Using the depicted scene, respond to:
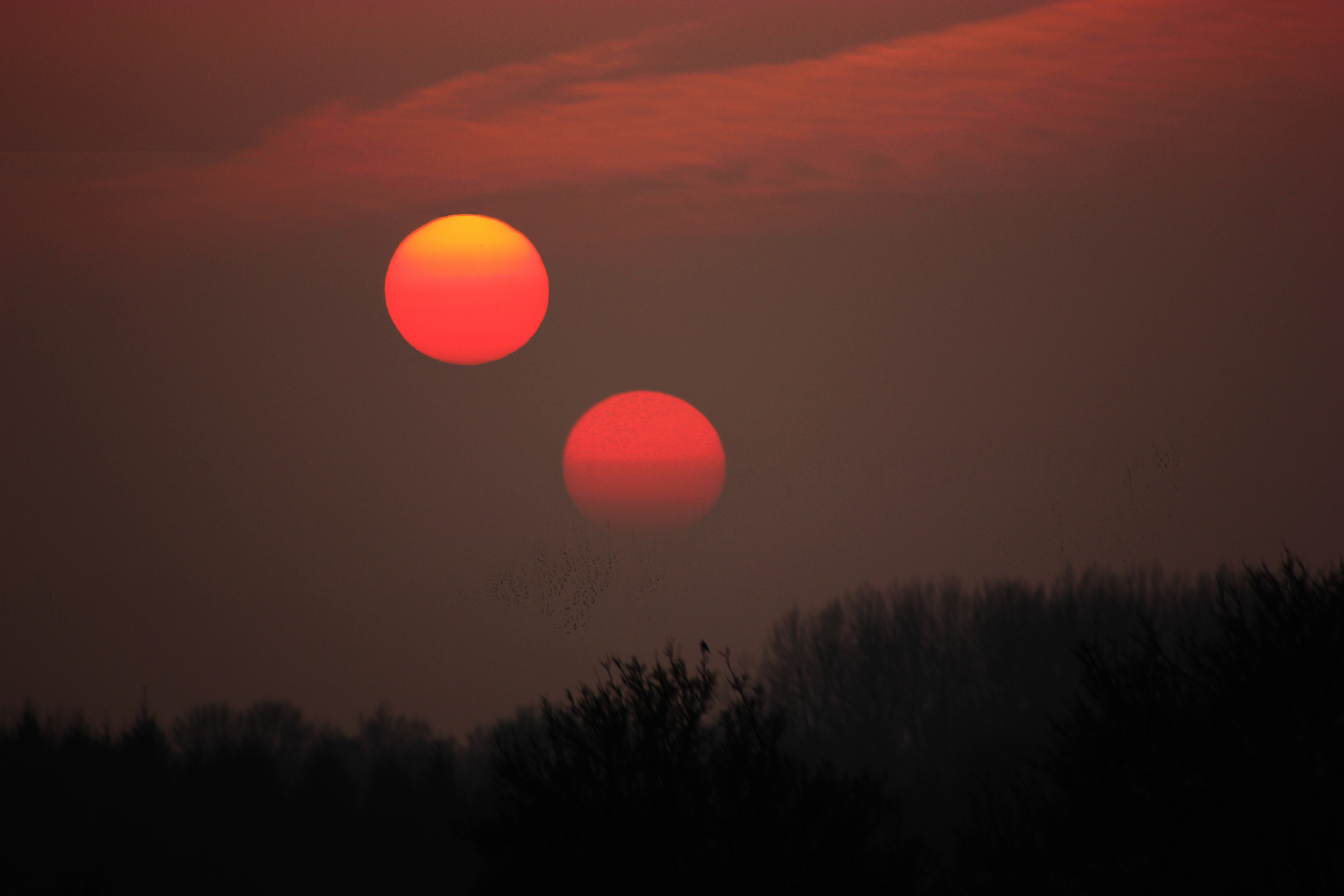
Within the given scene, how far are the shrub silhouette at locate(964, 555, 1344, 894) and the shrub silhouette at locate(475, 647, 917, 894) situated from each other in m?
3.18

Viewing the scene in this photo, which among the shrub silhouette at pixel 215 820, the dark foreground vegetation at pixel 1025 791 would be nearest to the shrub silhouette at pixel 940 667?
the shrub silhouette at pixel 215 820

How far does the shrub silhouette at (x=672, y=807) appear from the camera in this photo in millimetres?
22328

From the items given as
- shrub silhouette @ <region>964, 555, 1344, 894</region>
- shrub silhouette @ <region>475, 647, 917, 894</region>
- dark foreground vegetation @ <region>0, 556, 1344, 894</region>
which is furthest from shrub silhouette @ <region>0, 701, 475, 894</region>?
shrub silhouette @ <region>964, 555, 1344, 894</region>

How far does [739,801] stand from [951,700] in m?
78.5

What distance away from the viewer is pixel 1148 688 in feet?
68.1

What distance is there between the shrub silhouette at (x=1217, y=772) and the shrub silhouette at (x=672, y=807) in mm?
3184

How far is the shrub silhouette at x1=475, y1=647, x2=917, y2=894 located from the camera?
73.3 ft

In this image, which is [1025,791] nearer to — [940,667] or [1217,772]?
[1217,772]

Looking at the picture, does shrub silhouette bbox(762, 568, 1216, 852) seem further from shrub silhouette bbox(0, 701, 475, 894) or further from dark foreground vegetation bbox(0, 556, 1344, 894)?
dark foreground vegetation bbox(0, 556, 1344, 894)

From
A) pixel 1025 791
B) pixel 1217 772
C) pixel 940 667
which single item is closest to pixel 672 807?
pixel 1025 791

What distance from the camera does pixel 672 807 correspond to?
22.8 meters

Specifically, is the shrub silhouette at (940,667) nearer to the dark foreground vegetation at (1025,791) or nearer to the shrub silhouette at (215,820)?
the shrub silhouette at (215,820)

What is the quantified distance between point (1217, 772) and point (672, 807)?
8.82 meters

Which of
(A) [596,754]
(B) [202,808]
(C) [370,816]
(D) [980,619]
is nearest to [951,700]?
(D) [980,619]
